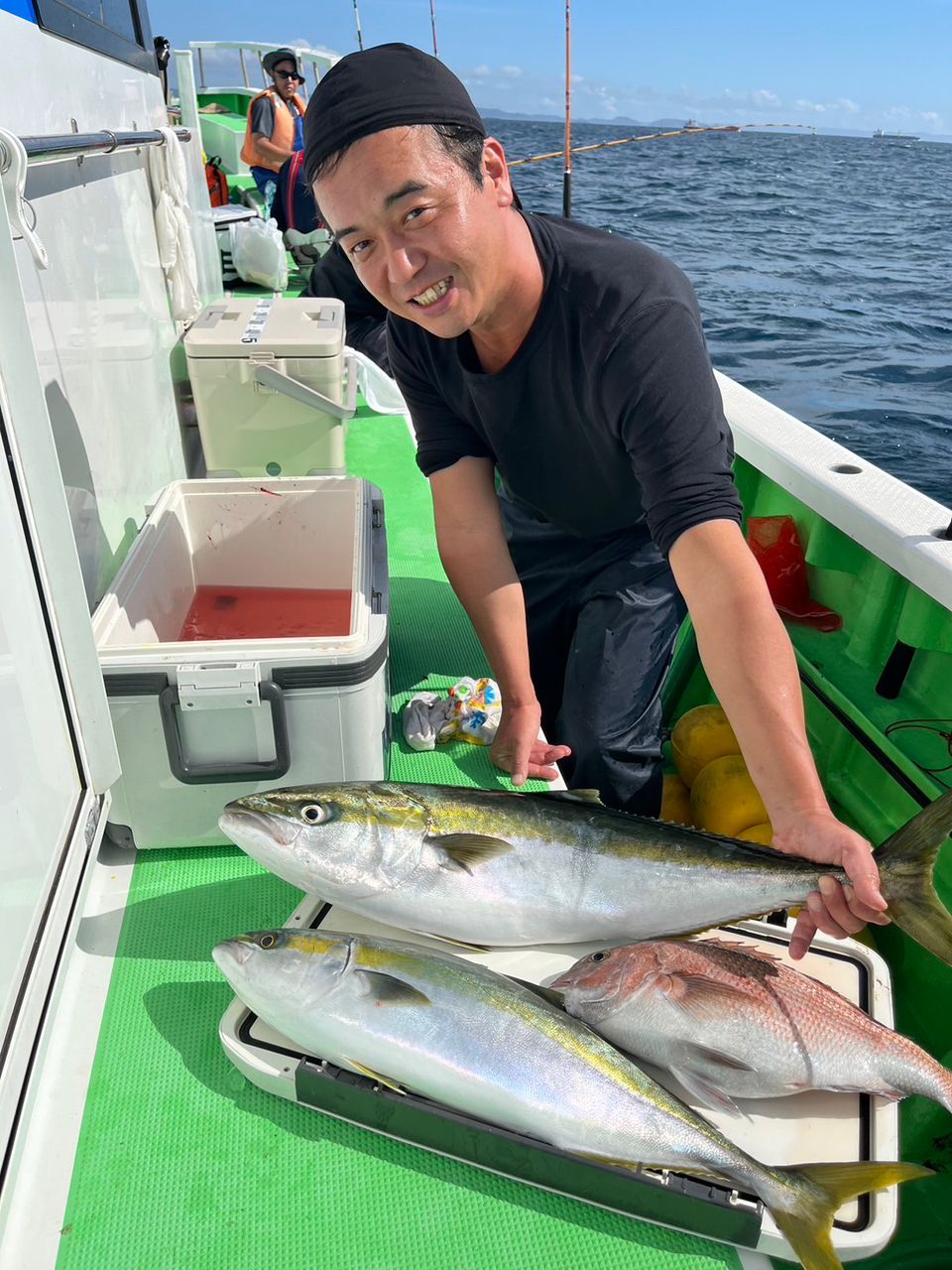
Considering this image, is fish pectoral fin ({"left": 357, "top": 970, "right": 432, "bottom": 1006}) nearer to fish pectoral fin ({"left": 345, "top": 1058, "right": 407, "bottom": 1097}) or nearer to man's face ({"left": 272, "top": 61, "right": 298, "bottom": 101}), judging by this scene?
fish pectoral fin ({"left": 345, "top": 1058, "right": 407, "bottom": 1097})

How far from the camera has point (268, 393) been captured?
356 cm

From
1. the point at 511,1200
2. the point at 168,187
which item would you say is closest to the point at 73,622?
the point at 511,1200

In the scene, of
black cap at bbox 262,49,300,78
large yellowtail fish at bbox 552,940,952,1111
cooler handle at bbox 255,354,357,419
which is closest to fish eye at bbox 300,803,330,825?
large yellowtail fish at bbox 552,940,952,1111

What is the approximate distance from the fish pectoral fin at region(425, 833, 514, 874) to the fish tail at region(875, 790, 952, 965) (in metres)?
0.75

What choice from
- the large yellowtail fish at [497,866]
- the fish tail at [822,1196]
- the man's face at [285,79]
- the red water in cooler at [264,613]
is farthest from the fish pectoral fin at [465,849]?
the man's face at [285,79]

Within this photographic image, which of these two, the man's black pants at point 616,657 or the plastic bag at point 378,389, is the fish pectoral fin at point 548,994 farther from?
the plastic bag at point 378,389

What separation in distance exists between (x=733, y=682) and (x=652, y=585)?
1.07 metres

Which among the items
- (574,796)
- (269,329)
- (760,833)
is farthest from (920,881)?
(269,329)

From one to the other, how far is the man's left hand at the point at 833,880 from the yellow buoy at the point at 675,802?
166 cm

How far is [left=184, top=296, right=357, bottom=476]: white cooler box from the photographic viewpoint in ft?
11.4

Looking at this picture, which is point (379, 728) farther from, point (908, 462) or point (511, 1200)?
point (908, 462)

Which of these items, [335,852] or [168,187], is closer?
[335,852]

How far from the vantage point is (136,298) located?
3338mm

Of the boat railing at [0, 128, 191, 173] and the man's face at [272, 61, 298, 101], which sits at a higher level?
the man's face at [272, 61, 298, 101]
